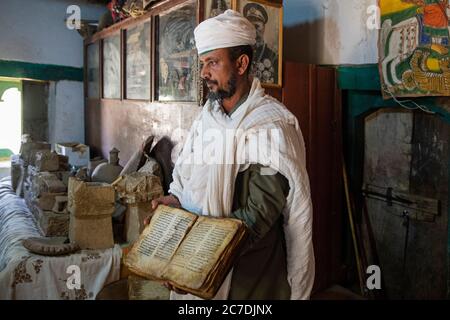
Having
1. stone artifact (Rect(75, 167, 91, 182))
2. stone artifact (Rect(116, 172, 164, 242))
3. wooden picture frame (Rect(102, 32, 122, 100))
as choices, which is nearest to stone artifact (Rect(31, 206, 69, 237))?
stone artifact (Rect(116, 172, 164, 242))

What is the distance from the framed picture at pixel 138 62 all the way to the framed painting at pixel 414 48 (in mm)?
1869

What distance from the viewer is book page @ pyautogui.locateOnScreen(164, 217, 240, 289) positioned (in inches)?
52.8

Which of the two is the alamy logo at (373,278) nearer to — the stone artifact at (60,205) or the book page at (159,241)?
the book page at (159,241)

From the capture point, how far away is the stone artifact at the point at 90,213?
2.32m

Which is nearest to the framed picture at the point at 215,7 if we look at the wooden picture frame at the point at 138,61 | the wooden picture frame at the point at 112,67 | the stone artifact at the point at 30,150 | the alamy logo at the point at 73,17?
the wooden picture frame at the point at 138,61

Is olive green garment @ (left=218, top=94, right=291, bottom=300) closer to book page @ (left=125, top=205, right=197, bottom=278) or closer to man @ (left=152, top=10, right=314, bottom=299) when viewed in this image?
man @ (left=152, top=10, right=314, bottom=299)

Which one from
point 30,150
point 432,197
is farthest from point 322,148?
point 30,150

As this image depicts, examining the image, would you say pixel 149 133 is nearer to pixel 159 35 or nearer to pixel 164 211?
pixel 159 35

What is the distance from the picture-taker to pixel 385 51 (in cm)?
264

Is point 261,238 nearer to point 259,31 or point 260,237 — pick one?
point 260,237

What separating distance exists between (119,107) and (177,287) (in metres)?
3.09

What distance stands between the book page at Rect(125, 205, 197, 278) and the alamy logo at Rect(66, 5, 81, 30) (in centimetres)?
407

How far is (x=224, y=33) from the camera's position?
1.65m

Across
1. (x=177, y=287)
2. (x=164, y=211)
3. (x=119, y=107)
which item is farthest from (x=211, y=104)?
(x=119, y=107)
